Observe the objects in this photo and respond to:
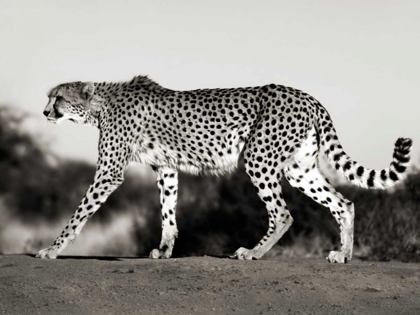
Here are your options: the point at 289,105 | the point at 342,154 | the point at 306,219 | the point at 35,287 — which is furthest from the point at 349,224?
the point at 306,219

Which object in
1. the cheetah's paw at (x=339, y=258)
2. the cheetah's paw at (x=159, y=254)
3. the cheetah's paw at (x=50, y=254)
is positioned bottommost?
the cheetah's paw at (x=50, y=254)

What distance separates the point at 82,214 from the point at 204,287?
195 centimetres

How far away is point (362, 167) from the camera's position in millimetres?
8086

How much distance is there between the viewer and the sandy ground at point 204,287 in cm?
605

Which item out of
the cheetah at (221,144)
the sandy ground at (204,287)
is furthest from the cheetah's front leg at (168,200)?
the sandy ground at (204,287)

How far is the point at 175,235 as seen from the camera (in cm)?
838

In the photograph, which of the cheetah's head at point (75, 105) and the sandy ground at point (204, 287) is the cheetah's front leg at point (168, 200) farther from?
the cheetah's head at point (75, 105)

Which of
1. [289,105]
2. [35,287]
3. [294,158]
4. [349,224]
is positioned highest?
[289,105]

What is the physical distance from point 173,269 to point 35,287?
1.19 metres

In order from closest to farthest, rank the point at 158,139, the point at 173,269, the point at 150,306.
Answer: the point at 150,306 < the point at 173,269 < the point at 158,139

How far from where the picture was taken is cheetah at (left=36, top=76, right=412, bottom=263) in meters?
7.80

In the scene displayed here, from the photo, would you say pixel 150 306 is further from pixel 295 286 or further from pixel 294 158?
pixel 294 158

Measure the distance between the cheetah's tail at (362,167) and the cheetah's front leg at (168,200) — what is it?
1.60 meters

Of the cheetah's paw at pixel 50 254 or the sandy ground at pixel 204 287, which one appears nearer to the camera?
the sandy ground at pixel 204 287
